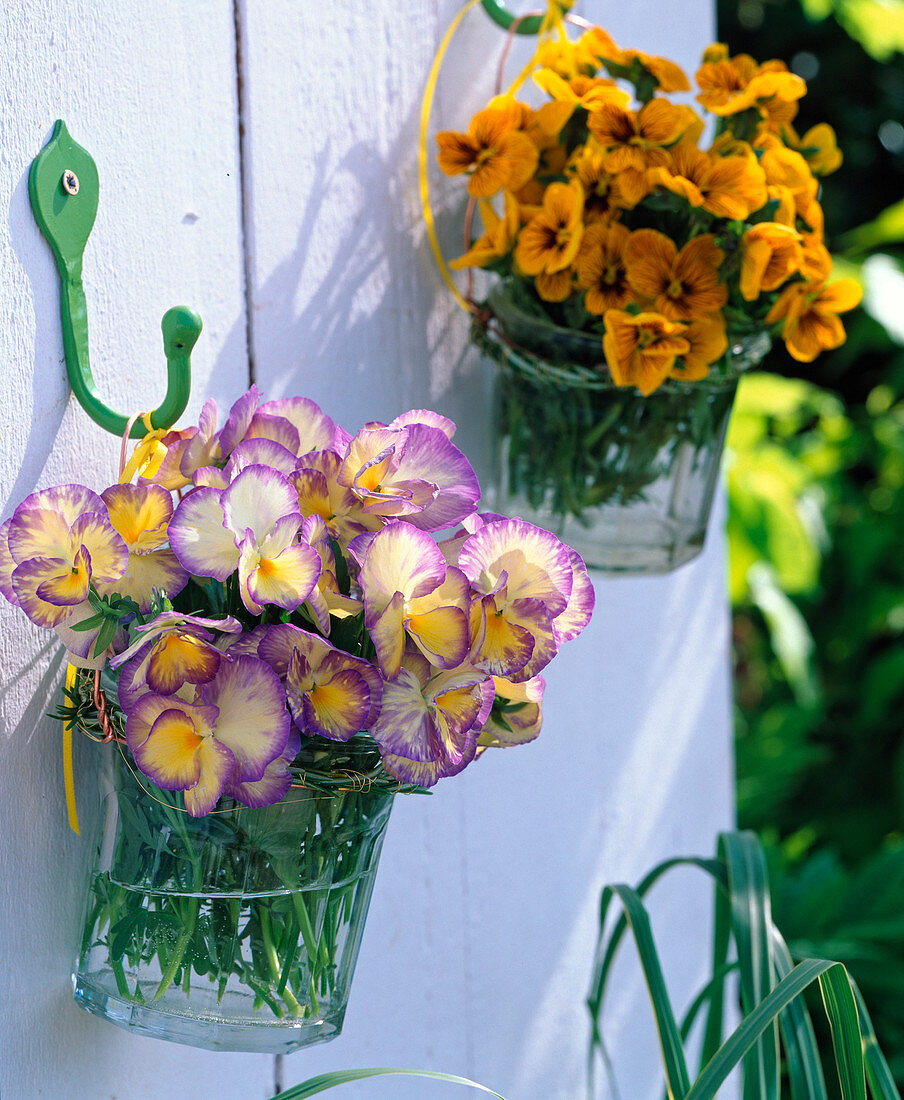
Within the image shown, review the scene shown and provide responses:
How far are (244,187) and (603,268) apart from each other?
9.1 inches

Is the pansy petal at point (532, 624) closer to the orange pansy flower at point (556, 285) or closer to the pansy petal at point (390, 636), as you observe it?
the pansy petal at point (390, 636)

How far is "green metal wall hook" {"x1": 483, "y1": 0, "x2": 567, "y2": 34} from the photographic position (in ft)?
2.51

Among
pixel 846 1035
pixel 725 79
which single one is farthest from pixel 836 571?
pixel 846 1035

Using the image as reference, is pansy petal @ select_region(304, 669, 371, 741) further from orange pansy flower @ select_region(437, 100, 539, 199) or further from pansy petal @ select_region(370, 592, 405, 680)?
orange pansy flower @ select_region(437, 100, 539, 199)

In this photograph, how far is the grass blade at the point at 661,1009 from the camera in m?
0.63

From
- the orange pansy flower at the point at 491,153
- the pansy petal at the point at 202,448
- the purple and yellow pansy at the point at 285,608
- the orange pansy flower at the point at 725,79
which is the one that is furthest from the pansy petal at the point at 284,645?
the orange pansy flower at the point at 725,79

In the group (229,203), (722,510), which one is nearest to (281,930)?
(229,203)

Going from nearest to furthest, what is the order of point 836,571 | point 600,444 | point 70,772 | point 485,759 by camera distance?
point 70,772
point 600,444
point 485,759
point 836,571

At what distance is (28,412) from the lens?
20.2 inches

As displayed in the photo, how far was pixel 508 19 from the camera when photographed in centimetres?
77

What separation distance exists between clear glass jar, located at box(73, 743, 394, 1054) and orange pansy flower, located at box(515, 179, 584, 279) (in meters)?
0.36

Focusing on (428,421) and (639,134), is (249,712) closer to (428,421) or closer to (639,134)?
(428,421)

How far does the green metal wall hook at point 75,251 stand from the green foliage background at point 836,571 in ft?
4.46

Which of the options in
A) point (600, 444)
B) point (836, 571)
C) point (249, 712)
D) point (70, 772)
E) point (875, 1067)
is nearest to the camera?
point (249, 712)
